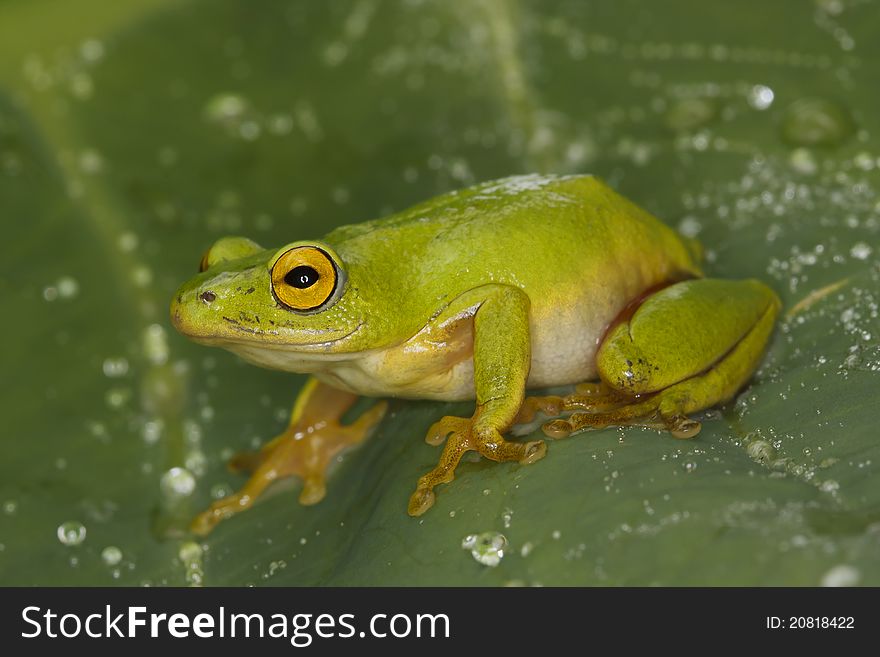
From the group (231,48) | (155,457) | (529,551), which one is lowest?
(529,551)

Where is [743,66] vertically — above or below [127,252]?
above

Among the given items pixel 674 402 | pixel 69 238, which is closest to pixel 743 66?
pixel 674 402

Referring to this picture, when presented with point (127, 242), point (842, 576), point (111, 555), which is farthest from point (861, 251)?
point (127, 242)

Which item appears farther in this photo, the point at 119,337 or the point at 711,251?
the point at 119,337

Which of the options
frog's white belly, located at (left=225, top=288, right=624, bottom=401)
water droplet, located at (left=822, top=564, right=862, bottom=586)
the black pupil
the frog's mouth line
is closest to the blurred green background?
water droplet, located at (left=822, top=564, right=862, bottom=586)

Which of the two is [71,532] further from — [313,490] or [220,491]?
[313,490]
